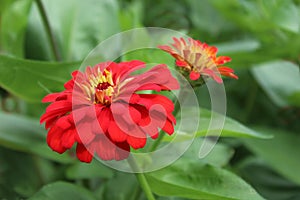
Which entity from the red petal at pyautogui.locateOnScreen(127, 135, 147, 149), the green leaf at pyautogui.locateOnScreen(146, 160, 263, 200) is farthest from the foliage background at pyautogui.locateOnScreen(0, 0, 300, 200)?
the red petal at pyautogui.locateOnScreen(127, 135, 147, 149)

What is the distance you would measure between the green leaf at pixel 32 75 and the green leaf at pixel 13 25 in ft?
0.46

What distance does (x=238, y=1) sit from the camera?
0.80m

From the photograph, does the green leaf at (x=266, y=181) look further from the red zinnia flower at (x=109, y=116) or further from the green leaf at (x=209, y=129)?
the red zinnia flower at (x=109, y=116)

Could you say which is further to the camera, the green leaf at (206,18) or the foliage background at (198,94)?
the green leaf at (206,18)

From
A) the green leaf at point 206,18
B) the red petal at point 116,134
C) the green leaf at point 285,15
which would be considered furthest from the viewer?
the green leaf at point 206,18

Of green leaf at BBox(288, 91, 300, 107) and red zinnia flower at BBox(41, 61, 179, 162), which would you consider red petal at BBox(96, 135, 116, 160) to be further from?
green leaf at BBox(288, 91, 300, 107)

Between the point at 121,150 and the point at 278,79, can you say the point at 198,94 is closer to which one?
the point at 278,79

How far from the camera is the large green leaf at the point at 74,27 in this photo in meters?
0.71

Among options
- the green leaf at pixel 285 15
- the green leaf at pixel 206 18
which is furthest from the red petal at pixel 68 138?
the green leaf at pixel 206 18

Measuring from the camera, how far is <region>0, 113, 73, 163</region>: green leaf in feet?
1.86

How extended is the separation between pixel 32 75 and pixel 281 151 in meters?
0.34

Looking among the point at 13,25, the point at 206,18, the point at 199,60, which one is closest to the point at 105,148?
the point at 199,60

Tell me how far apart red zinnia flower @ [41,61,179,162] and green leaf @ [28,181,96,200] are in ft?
0.34

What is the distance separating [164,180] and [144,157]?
0.08 feet
